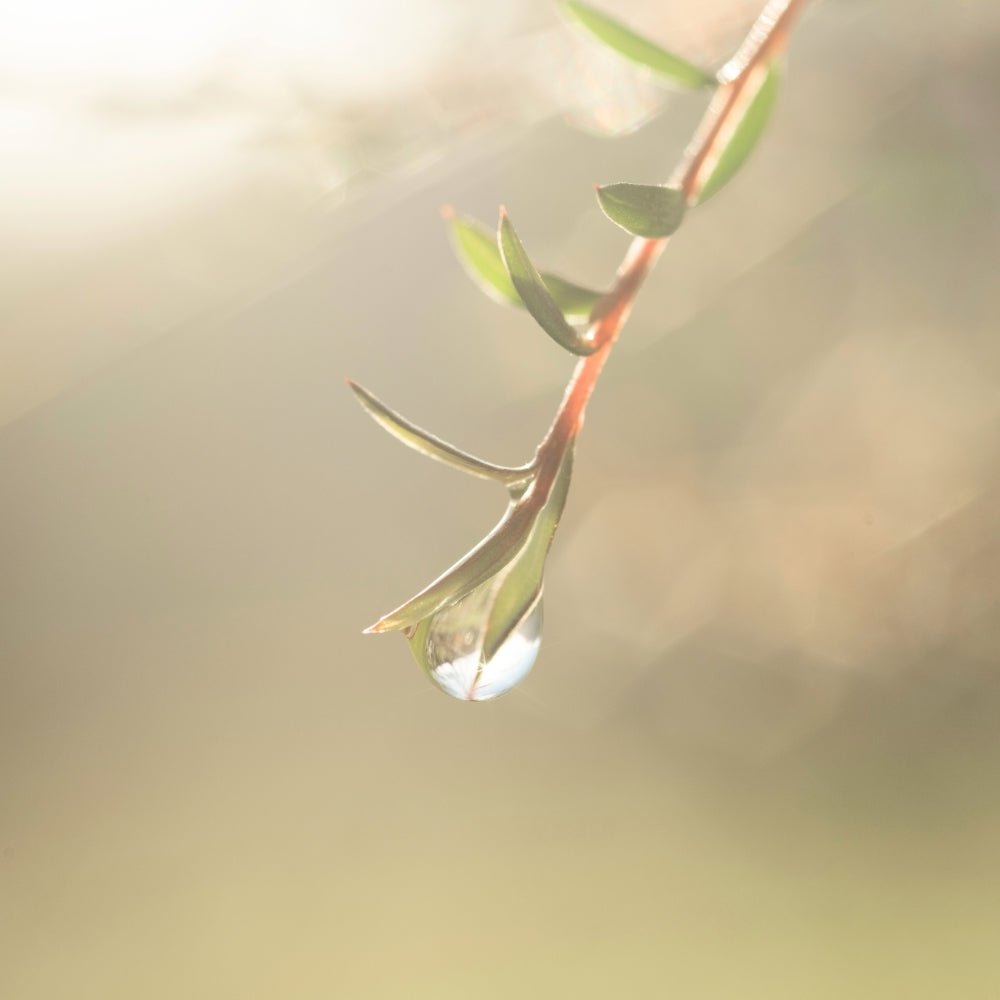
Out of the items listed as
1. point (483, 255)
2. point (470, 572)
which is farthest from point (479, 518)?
point (470, 572)

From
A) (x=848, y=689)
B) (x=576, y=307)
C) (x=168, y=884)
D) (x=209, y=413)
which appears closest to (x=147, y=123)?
(x=576, y=307)

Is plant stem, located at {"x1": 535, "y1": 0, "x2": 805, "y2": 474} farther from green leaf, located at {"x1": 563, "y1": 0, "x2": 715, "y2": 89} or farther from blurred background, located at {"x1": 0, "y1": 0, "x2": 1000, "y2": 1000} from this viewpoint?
blurred background, located at {"x1": 0, "y1": 0, "x2": 1000, "y2": 1000}

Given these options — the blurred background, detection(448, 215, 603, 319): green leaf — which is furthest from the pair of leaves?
the blurred background

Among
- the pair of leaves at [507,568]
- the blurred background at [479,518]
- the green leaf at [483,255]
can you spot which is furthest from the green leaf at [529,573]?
the blurred background at [479,518]

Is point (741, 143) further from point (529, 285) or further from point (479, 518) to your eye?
point (479, 518)

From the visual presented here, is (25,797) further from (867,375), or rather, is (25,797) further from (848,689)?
(867,375)

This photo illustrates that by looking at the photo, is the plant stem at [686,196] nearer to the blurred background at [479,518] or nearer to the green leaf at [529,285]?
the green leaf at [529,285]
